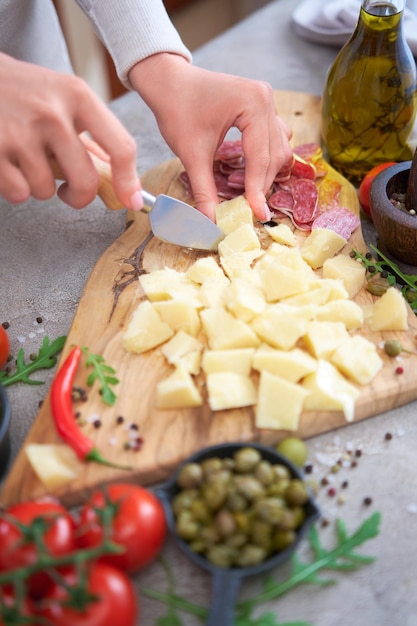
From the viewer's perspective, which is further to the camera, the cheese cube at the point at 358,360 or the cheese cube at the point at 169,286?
the cheese cube at the point at 169,286

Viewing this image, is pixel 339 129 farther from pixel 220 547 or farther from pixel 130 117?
pixel 220 547

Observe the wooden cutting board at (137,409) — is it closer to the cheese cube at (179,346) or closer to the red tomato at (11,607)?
the cheese cube at (179,346)

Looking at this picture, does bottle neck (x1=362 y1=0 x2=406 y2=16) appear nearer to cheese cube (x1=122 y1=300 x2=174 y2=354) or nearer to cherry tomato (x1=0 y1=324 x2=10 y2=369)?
cheese cube (x1=122 y1=300 x2=174 y2=354)

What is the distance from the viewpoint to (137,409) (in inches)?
58.0

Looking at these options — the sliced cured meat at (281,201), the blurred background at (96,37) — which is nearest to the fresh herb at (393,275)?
the sliced cured meat at (281,201)

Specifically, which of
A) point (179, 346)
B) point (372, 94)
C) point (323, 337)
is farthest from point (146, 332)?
point (372, 94)

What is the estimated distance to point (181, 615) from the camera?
1.21 metres

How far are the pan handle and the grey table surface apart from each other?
3.6 inches

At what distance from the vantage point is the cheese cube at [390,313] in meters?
1.61

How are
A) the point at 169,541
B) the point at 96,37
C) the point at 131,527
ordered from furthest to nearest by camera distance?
the point at 96,37
the point at 169,541
the point at 131,527

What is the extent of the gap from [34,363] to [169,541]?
61cm

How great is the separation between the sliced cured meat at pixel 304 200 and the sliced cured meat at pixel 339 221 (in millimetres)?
29

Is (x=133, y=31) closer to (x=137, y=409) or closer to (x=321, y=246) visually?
(x=321, y=246)

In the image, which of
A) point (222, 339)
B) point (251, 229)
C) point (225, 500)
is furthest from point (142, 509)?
point (251, 229)
